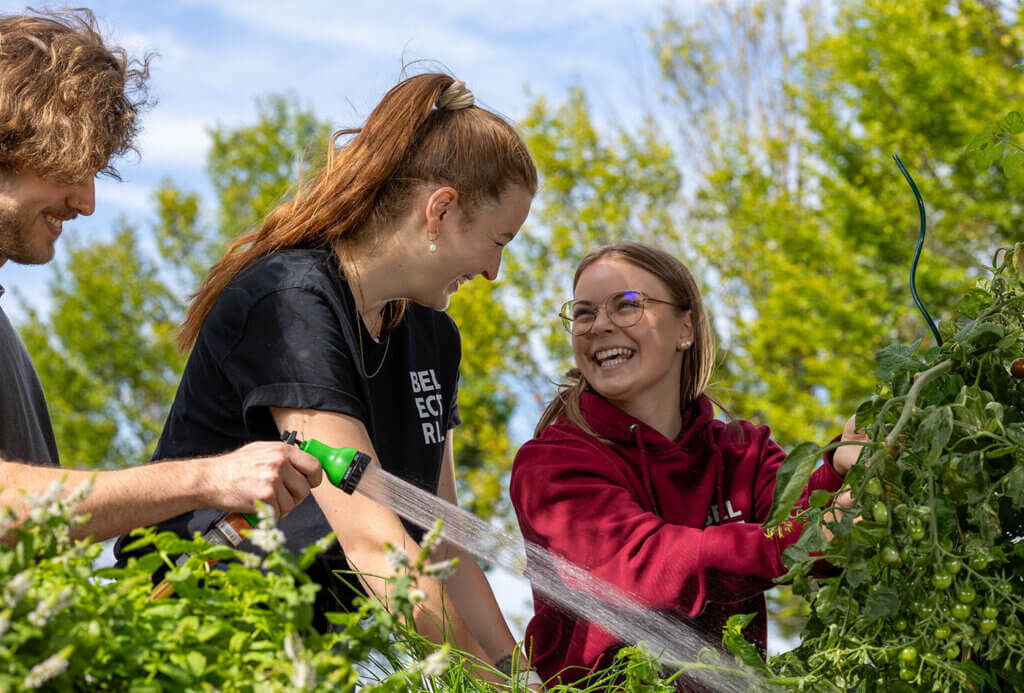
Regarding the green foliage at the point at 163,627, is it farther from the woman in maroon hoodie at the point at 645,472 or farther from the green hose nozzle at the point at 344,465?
the woman in maroon hoodie at the point at 645,472

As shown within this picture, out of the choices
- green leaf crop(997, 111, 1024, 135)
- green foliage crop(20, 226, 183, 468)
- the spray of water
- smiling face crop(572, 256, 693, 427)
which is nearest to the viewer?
green leaf crop(997, 111, 1024, 135)

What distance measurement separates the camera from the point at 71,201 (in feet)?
7.08

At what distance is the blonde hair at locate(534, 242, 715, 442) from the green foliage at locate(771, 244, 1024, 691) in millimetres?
1276

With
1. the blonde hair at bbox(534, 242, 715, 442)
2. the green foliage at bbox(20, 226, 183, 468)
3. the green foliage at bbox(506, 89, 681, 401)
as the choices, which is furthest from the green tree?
the green foliage at bbox(20, 226, 183, 468)

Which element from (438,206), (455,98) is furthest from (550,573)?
(455,98)

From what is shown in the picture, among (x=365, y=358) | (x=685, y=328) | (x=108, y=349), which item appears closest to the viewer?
(x=365, y=358)

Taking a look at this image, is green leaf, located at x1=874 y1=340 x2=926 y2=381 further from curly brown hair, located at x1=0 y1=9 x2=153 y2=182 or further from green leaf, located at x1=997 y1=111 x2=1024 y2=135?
curly brown hair, located at x1=0 y1=9 x2=153 y2=182

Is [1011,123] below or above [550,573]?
above

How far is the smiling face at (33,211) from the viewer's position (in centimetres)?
207

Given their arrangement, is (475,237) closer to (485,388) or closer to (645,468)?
(645,468)

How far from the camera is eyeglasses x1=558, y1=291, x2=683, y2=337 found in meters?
2.85

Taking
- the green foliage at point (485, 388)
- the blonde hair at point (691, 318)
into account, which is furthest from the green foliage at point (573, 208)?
the blonde hair at point (691, 318)

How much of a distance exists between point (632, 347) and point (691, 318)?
31 centimetres

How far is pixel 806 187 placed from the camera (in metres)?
13.6
